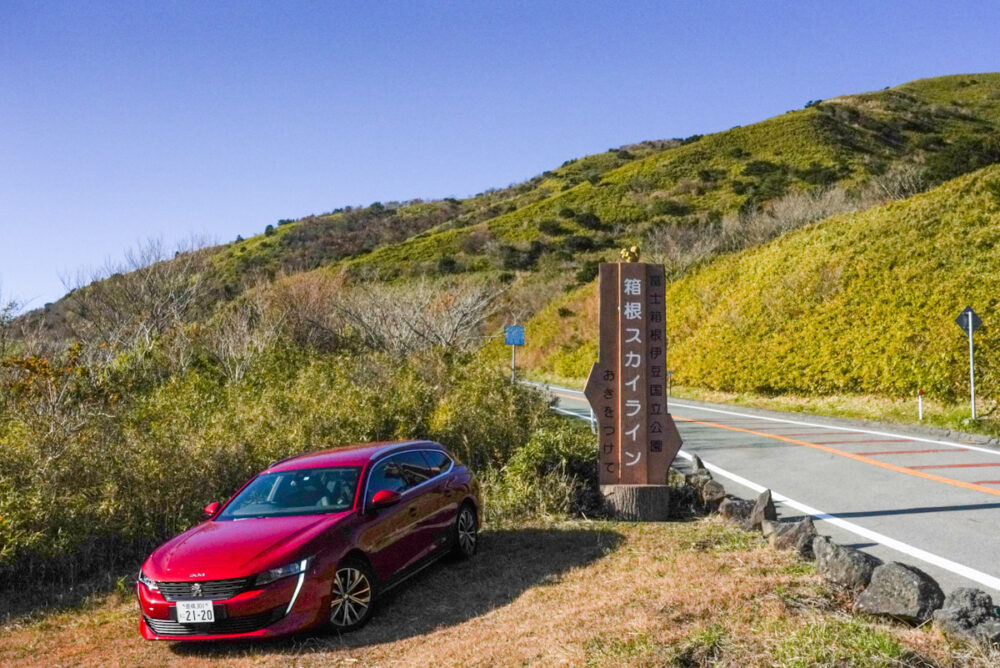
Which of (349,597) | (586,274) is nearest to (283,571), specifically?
(349,597)

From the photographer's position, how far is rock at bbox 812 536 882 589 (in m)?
5.77

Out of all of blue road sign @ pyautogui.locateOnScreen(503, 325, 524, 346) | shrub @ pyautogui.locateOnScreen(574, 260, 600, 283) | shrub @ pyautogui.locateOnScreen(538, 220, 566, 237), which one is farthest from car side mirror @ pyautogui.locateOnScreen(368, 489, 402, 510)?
shrub @ pyautogui.locateOnScreen(538, 220, 566, 237)

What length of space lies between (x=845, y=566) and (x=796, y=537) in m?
1.16

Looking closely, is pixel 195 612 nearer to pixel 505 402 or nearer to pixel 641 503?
pixel 641 503

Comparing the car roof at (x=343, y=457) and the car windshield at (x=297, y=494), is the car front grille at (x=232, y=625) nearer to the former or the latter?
the car windshield at (x=297, y=494)

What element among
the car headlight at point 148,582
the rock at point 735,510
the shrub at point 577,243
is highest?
the shrub at point 577,243

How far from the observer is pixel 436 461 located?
8930 millimetres

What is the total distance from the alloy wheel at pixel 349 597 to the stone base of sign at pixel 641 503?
146 inches

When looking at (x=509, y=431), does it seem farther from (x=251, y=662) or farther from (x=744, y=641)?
Result: (x=744, y=641)

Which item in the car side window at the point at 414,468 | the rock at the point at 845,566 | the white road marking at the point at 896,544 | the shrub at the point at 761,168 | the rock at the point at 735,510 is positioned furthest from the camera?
the shrub at the point at 761,168

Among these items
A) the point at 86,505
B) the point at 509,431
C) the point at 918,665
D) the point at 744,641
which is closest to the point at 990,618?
the point at 918,665

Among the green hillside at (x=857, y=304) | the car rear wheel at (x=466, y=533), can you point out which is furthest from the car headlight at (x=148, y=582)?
the green hillside at (x=857, y=304)

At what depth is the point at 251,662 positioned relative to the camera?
246 inches

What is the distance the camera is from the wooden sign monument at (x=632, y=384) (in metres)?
10.0
